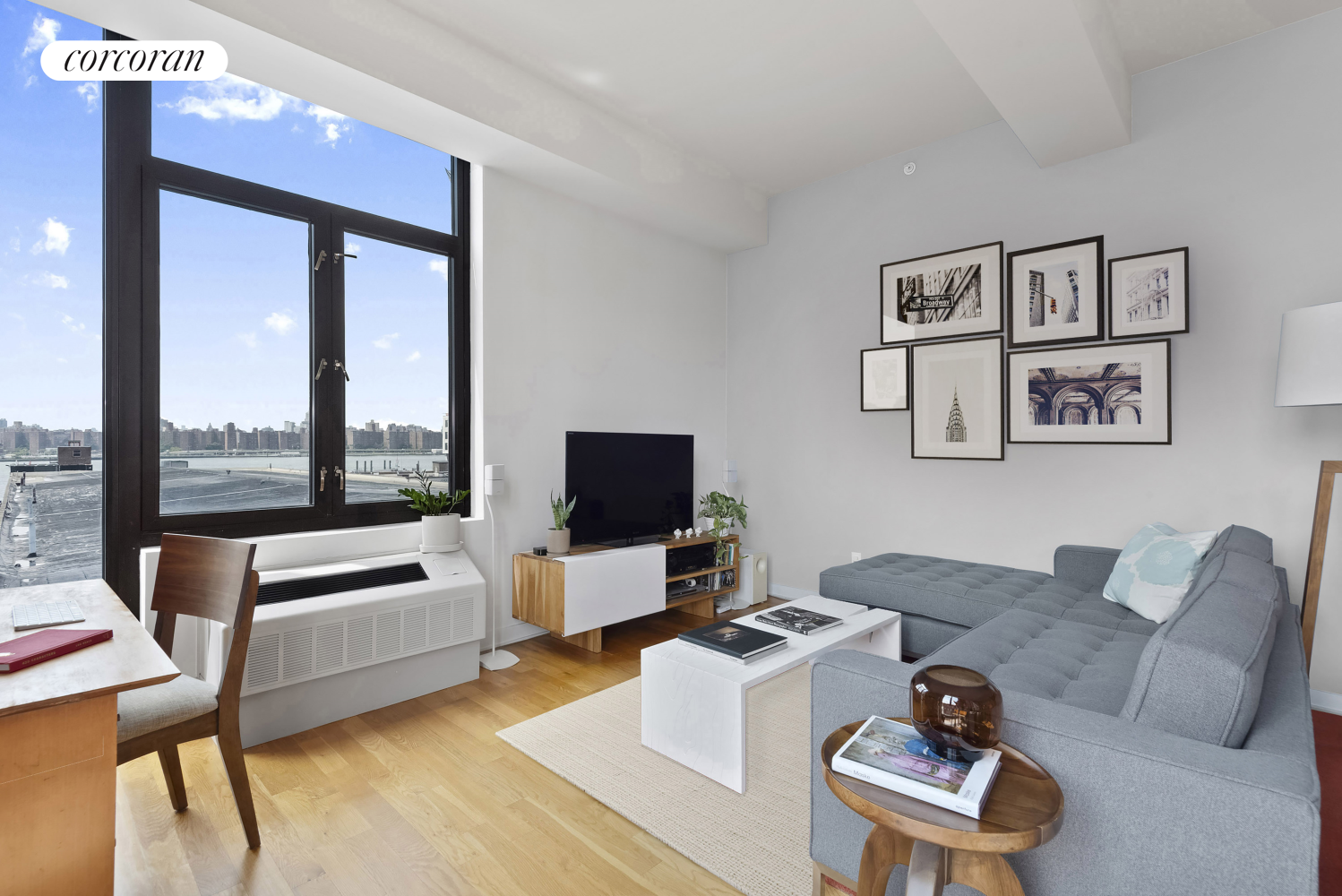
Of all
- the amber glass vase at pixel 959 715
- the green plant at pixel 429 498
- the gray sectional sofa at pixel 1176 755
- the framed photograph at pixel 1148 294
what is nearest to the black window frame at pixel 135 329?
the green plant at pixel 429 498

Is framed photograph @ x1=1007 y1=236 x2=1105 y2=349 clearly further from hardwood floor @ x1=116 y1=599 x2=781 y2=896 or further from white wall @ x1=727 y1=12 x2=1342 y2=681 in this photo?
hardwood floor @ x1=116 y1=599 x2=781 y2=896

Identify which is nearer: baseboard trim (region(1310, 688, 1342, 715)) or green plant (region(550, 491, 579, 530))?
baseboard trim (region(1310, 688, 1342, 715))

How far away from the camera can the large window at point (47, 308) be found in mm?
2434

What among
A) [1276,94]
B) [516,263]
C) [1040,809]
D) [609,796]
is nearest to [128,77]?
[516,263]

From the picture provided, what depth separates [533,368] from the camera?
152 inches

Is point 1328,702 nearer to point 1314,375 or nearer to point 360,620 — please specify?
point 1314,375

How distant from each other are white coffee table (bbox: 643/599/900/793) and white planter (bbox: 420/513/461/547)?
1.45m

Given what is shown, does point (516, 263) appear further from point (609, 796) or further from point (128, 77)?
point (609, 796)

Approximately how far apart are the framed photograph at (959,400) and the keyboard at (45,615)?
3902 millimetres

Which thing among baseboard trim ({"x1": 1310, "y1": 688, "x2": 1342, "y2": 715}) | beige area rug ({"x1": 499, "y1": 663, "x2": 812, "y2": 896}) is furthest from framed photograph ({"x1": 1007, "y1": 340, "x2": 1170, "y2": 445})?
beige area rug ({"x1": 499, "y1": 663, "x2": 812, "y2": 896})

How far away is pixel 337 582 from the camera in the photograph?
111 inches

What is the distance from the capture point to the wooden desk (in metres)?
1.13

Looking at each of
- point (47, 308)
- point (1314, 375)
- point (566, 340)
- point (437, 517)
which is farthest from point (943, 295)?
point (47, 308)

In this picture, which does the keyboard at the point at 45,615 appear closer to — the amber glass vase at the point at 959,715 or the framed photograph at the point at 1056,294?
the amber glass vase at the point at 959,715
